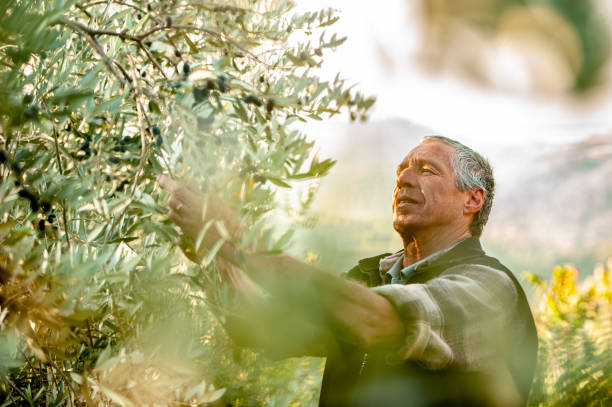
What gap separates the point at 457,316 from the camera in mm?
1688

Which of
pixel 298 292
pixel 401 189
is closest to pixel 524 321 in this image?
pixel 401 189

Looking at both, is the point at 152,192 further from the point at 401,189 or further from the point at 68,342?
Answer: the point at 401,189

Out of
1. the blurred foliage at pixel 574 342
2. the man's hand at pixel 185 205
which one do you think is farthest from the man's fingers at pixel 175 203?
the blurred foliage at pixel 574 342

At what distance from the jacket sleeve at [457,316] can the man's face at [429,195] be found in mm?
447

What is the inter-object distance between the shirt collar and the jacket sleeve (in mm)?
295

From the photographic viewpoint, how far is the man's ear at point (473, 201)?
243 centimetres

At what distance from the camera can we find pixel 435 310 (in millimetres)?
1616

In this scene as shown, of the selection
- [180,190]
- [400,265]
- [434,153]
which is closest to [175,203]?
[180,190]

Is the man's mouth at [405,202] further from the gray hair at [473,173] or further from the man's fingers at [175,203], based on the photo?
the man's fingers at [175,203]

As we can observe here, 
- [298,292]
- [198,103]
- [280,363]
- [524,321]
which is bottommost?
[280,363]

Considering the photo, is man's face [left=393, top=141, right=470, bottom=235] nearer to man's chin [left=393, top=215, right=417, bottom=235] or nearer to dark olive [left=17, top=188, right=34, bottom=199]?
man's chin [left=393, top=215, right=417, bottom=235]

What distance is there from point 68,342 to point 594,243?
8.35m

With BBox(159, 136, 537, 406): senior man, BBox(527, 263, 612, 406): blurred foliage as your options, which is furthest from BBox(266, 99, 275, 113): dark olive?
BBox(527, 263, 612, 406): blurred foliage

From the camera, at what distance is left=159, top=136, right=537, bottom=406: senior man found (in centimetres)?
128
